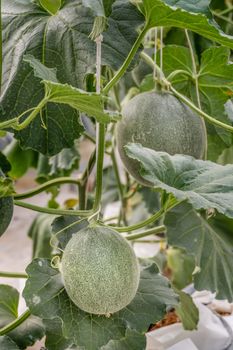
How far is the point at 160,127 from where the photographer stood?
972mm

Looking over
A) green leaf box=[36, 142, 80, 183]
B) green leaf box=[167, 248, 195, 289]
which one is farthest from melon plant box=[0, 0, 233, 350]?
green leaf box=[167, 248, 195, 289]

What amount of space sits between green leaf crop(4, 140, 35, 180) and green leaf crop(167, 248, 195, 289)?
0.46 metres

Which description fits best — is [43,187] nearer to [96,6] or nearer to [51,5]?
[51,5]

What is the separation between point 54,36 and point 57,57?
0.03 m

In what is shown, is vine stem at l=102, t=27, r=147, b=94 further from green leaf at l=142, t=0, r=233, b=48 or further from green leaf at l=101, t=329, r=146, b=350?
green leaf at l=101, t=329, r=146, b=350

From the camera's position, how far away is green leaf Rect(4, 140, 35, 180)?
1665 mm

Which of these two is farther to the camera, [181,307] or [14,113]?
[181,307]

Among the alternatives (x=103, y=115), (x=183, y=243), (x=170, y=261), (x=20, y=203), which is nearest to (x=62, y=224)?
(x=20, y=203)

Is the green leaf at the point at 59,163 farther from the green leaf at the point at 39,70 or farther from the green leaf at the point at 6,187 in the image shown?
the green leaf at the point at 39,70

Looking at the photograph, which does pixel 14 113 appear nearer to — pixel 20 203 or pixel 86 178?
pixel 20 203

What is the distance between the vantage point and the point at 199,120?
3.37 feet

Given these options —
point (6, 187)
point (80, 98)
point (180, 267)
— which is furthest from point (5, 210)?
point (180, 267)

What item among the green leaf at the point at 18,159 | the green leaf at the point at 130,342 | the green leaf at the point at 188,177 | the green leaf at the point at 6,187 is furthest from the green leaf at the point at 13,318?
the green leaf at the point at 18,159

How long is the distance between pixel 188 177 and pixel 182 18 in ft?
0.65
